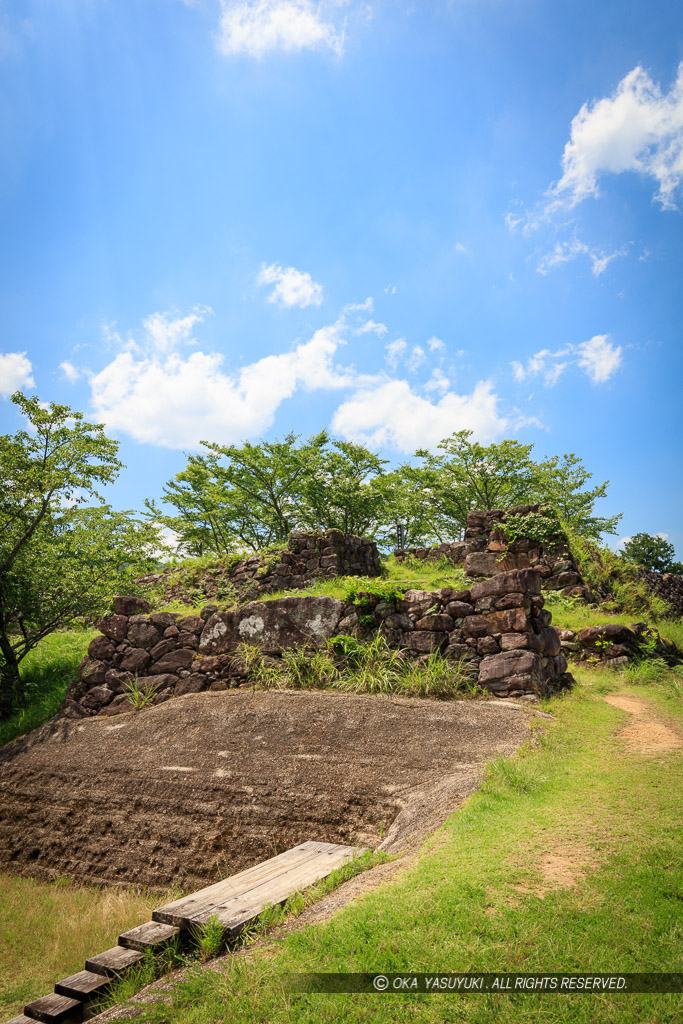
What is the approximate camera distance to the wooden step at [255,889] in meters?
3.36

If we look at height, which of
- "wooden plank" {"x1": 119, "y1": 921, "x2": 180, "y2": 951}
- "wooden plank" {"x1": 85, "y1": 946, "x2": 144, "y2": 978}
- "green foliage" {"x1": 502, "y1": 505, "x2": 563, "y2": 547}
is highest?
"green foliage" {"x1": 502, "y1": 505, "x2": 563, "y2": 547}

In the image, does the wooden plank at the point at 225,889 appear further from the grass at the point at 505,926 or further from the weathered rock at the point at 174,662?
the weathered rock at the point at 174,662

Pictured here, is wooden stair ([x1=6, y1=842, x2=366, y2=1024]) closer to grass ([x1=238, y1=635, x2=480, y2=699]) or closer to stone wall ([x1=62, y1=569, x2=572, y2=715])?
grass ([x1=238, y1=635, x2=480, y2=699])

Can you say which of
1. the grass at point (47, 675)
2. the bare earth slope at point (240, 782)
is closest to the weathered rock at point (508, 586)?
the bare earth slope at point (240, 782)

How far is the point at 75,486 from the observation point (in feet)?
37.7

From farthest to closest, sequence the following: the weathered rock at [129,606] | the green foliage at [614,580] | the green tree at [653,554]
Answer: the green tree at [653,554] → the green foliage at [614,580] → the weathered rock at [129,606]

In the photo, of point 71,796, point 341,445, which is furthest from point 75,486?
point 341,445

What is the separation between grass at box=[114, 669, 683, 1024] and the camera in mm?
2158

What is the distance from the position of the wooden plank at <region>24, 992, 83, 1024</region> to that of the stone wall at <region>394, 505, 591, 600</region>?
28.4 ft

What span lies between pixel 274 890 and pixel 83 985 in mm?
1175

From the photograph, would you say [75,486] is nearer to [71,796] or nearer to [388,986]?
[71,796]

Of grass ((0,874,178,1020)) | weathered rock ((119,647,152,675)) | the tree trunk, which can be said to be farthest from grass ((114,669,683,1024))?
the tree trunk

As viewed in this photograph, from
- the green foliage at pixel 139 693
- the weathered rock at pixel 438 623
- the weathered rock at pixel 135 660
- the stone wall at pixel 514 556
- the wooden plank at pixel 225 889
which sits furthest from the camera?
the stone wall at pixel 514 556

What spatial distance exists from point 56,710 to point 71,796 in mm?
3172
